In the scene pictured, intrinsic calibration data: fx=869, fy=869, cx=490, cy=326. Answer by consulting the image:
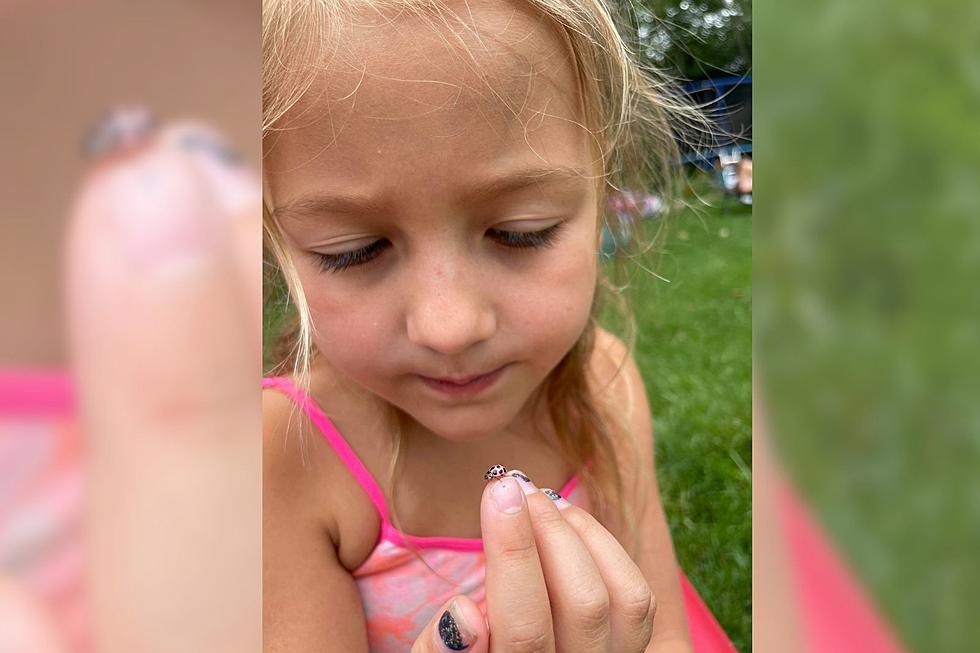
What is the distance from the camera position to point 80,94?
43 cm

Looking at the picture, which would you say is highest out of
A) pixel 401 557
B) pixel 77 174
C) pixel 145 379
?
pixel 77 174

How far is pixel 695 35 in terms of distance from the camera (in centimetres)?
59

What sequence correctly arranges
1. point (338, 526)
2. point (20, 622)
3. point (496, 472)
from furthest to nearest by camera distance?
point (338, 526), point (496, 472), point (20, 622)

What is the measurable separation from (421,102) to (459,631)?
31 centimetres

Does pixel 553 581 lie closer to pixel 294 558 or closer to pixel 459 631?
pixel 459 631

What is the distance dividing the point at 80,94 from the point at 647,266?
1.32 ft

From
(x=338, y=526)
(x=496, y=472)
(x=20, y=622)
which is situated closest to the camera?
(x=20, y=622)

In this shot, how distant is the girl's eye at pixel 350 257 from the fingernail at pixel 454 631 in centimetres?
21

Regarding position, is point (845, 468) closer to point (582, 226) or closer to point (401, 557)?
point (582, 226)

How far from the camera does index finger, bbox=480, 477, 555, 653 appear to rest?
475 mm

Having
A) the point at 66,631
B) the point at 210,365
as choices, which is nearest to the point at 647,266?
the point at 210,365

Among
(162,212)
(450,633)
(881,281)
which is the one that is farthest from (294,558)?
(881,281)

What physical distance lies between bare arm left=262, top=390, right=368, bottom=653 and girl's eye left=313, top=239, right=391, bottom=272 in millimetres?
98

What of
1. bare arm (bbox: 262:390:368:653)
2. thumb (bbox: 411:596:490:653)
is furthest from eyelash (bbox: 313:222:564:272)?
thumb (bbox: 411:596:490:653)
